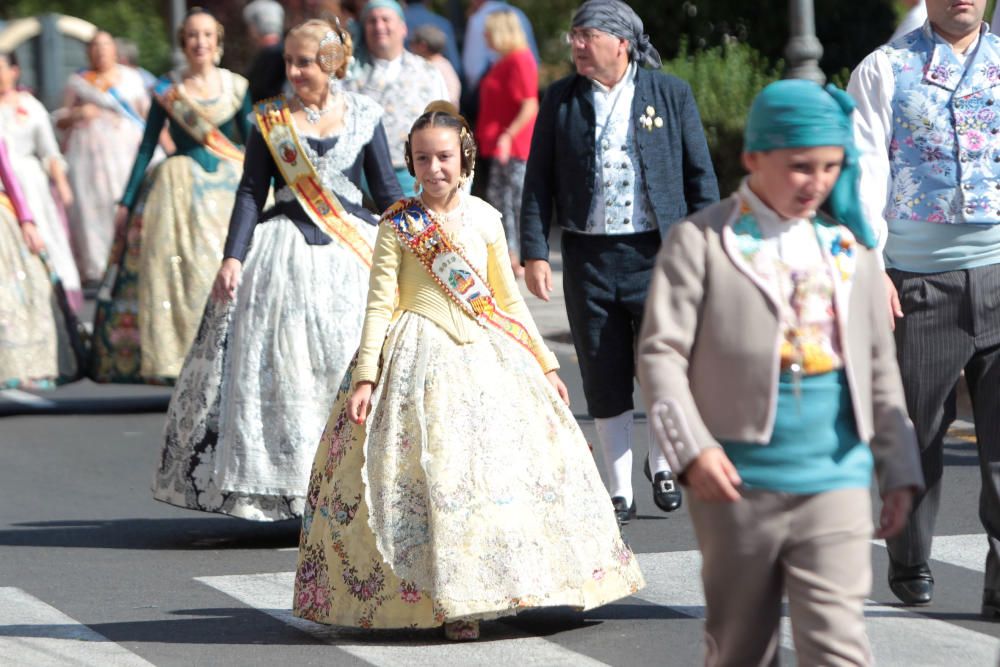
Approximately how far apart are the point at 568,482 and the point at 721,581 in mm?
1809

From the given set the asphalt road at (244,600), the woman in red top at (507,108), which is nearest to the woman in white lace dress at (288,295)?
the asphalt road at (244,600)

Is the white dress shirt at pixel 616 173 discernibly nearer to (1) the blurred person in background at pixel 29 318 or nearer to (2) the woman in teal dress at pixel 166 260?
(2) the woman in teal dress at pixel 166 260

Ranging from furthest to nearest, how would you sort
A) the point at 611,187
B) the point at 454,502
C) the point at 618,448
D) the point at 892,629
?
1. the point at 618,448
2. the point at 611,187
3. the point at 892,629
4. the point at 454,502

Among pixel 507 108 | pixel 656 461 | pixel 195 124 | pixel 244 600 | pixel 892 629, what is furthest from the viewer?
pixel 507 108

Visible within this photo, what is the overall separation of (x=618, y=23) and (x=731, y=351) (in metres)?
3.63

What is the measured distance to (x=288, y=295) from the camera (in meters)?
7.87

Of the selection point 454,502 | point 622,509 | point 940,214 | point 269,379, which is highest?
point 940,214

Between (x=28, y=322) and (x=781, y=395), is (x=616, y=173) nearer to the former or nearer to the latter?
(x=781, y=395)

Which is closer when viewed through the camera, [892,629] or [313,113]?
[892,629]

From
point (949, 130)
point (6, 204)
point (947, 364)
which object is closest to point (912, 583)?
point (947, 364)

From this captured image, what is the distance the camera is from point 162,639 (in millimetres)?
6328

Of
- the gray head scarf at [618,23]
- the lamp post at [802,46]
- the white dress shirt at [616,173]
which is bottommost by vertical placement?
the white dress shirt at [616,173]

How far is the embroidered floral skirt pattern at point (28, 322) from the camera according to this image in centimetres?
1131

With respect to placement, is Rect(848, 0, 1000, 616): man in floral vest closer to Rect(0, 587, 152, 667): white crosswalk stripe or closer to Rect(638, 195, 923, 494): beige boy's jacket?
Rect(638, 195, 923, 494): beige boy's jacket
